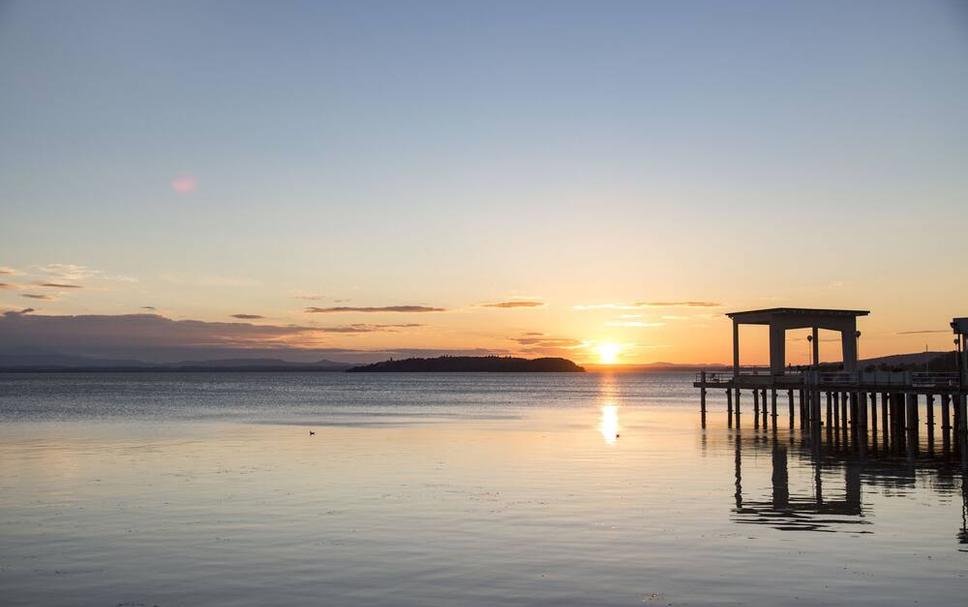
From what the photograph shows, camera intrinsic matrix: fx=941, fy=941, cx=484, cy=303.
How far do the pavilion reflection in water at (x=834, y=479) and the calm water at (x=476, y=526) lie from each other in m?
0.15

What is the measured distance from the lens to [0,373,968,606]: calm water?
17984 mm

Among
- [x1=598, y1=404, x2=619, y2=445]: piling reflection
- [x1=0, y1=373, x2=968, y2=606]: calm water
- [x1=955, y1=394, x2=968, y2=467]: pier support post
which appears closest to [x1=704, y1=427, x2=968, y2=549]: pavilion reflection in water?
[x1=0, y1=373, x2=968, y2=606]: calm water

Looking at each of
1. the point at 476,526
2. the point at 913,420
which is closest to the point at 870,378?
the point at 913,420

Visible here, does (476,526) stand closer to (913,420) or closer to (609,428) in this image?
(913,420)

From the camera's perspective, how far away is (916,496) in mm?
29875

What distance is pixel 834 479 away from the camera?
34500 mm

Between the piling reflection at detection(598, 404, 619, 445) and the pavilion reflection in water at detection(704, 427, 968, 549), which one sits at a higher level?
the pavilion reflection in water at detection(704, 427, 968, 549)

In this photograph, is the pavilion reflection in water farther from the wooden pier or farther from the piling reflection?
the piling reflection

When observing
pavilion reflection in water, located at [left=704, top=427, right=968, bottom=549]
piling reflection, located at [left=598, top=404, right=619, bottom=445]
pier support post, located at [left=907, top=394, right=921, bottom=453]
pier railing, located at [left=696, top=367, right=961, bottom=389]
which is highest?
pier railing, located at [left=696, top=367, right=961, bottom=389]

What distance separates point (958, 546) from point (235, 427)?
51.5 meters

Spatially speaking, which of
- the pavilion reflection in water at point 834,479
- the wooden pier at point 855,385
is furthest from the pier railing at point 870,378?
the pavilion reflection in water at point 834,479

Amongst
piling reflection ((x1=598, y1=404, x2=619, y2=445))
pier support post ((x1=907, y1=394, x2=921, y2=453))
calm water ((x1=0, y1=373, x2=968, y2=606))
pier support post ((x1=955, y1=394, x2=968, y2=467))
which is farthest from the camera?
piling reflection ((x1=598, y1=404, x2=619, y2=445))

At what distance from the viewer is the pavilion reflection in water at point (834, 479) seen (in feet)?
83.9

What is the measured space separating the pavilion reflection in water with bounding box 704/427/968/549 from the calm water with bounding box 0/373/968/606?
0.51 feet
